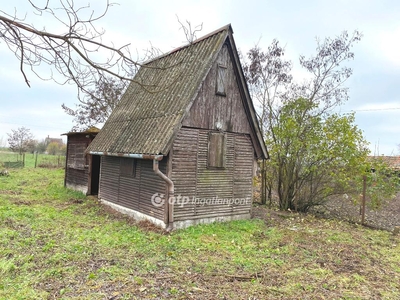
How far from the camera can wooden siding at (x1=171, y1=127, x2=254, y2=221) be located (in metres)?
8.58

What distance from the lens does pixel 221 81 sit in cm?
941

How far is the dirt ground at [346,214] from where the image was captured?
11.0 metres

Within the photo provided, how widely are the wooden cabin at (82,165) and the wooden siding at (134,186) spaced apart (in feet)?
7.52

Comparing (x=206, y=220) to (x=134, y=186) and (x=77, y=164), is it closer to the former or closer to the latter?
(x=134, y=186)

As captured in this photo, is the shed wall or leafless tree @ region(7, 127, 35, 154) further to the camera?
leafless tree @ region(7, 127, 35, 154)

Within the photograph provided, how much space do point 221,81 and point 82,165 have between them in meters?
8.43

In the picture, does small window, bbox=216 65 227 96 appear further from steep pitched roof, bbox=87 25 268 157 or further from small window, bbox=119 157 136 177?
small window, bbox=119 157 136 177

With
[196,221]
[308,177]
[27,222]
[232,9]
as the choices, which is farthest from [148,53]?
[308,177]

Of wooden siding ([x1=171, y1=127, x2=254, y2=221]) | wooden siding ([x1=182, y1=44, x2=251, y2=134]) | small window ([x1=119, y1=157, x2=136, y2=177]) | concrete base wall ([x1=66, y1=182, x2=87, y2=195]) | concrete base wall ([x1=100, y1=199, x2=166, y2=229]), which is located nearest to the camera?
concrete base wall ([x1=100, y1=199, x2=166, y2=229])

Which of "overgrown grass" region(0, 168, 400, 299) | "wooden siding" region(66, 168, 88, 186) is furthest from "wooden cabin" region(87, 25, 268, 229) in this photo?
"wooden siding" region(66, 168, 88, 186)

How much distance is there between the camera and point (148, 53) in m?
4.54

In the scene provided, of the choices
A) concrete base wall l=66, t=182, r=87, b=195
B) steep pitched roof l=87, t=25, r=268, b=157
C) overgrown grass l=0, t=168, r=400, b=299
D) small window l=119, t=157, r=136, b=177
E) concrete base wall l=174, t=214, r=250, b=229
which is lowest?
overgrown grass l=0, t=168, r=400, b=299

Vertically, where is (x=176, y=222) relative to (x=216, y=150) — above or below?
below

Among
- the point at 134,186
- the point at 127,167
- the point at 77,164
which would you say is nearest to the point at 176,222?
the point at 134,186
